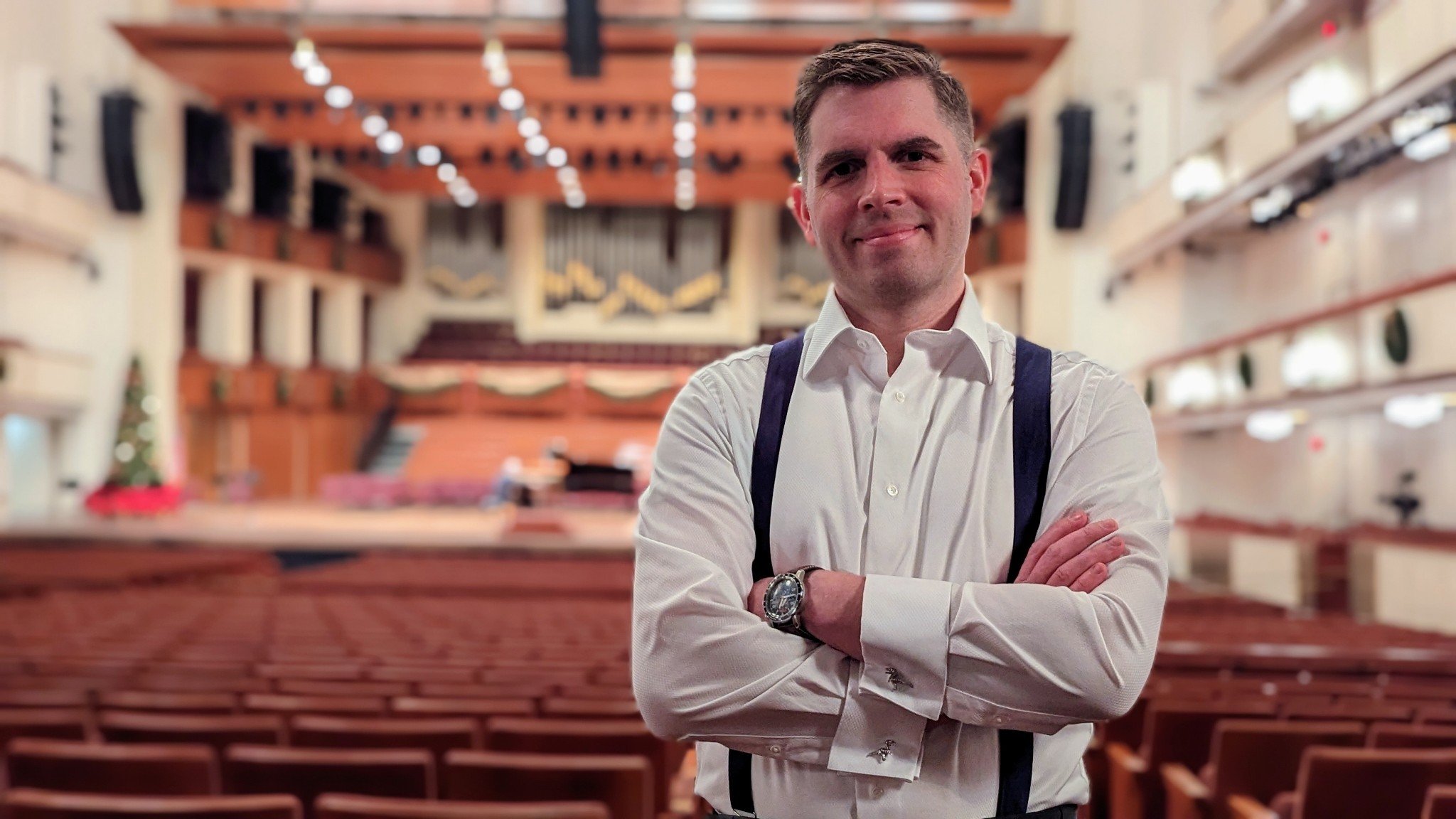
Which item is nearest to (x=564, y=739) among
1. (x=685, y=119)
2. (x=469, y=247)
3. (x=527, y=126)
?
(x=685, y=119)

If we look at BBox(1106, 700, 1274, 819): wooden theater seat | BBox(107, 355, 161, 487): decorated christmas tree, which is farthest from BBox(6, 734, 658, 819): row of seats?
BBox(107, 355, 161, 487): decorated christmas tree

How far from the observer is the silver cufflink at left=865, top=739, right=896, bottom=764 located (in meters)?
1.37

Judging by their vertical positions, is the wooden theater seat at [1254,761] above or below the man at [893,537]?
below

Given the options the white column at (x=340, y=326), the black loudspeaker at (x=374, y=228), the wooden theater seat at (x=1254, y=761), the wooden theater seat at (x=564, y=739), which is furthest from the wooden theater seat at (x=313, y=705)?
the black loudspeaker at (x=374, y=228)

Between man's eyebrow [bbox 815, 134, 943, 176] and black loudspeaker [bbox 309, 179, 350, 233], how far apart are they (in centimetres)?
2231

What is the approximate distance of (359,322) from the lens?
24.1 meters

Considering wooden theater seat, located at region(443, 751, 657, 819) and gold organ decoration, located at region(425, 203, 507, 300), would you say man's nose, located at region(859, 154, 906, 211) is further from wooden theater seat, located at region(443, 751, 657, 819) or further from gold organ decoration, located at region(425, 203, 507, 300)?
gold organ decoration, located at region(425, 203, 507, 300)

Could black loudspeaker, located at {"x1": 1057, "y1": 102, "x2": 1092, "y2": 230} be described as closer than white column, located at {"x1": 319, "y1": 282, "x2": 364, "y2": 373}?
Yes

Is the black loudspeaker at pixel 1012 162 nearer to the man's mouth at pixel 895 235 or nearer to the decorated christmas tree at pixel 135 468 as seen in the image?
the decorated christmas tree at pixel 135 468

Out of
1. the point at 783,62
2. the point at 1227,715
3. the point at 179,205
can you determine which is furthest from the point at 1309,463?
the point at 179,205

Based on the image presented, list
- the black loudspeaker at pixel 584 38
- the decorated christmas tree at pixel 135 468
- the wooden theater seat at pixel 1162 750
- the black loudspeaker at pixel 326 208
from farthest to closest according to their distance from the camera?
1. the black loudspeaker at pixel 326 208
2. the decorated christmas tree at pixel 135 468
3. the black loudspeaker at pixel 584 38
4. the wooden theater seat at pixel 1162 750

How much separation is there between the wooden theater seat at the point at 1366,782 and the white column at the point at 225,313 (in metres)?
19.0

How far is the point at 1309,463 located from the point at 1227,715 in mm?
11254

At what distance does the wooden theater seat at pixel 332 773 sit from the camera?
2.51 meters
